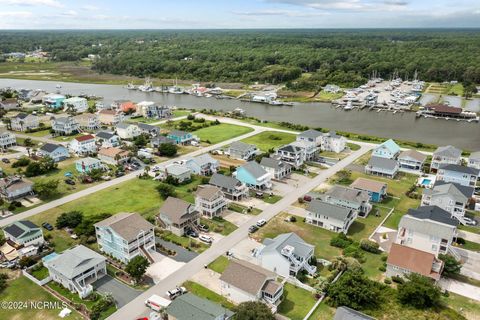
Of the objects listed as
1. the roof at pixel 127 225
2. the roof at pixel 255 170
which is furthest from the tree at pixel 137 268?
the roof at pixel 255 170

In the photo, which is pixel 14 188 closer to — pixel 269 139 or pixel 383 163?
pixel 269 139

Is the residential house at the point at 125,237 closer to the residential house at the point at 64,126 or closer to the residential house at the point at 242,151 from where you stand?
the residential house at the point at 242,151

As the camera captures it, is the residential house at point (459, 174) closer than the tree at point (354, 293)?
No

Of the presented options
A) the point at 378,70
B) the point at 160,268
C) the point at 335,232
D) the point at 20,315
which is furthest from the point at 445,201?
the point at 378,70

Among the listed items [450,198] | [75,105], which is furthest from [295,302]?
[75,105]

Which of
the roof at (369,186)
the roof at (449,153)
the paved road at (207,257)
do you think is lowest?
the paved road at (207,257)

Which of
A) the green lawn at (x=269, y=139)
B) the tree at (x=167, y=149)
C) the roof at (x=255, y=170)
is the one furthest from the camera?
the green lawn at (x=269, y=139)

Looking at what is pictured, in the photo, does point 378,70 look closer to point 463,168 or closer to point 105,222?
point 463,168
